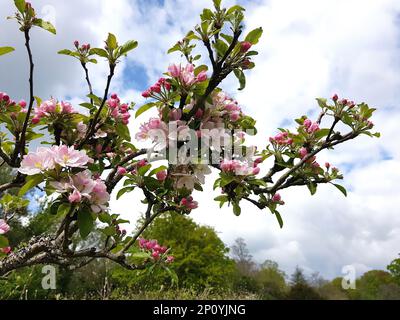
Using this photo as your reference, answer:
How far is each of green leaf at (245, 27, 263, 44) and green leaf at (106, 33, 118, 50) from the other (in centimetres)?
60

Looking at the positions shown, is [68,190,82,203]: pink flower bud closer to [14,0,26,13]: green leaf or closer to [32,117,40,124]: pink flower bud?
[32,117,40,124]: pink flower bud

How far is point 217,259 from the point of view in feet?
68.7

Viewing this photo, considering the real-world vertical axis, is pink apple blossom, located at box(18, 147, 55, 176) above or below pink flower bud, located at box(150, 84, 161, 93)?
below

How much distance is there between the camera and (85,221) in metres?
1.47

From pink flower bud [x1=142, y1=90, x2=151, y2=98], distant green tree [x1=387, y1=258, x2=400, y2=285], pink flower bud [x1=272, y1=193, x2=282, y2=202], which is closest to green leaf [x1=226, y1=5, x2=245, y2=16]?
pink flower bud [x1=142, y1=90, x2=151, y2=98]

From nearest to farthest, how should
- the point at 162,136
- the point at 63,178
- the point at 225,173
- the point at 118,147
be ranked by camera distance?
the point at 63,178
the point at 162,136
the point at 225,173
the point at 118,147

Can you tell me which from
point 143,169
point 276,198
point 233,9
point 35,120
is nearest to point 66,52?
point 35,120

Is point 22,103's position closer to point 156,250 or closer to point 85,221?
point 85,221

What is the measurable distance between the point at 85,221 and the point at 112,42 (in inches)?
32.8

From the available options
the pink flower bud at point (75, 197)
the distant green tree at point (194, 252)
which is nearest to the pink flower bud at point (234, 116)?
the pink flower bud at point (75, 197)

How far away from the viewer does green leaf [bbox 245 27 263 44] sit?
173 centimetres
